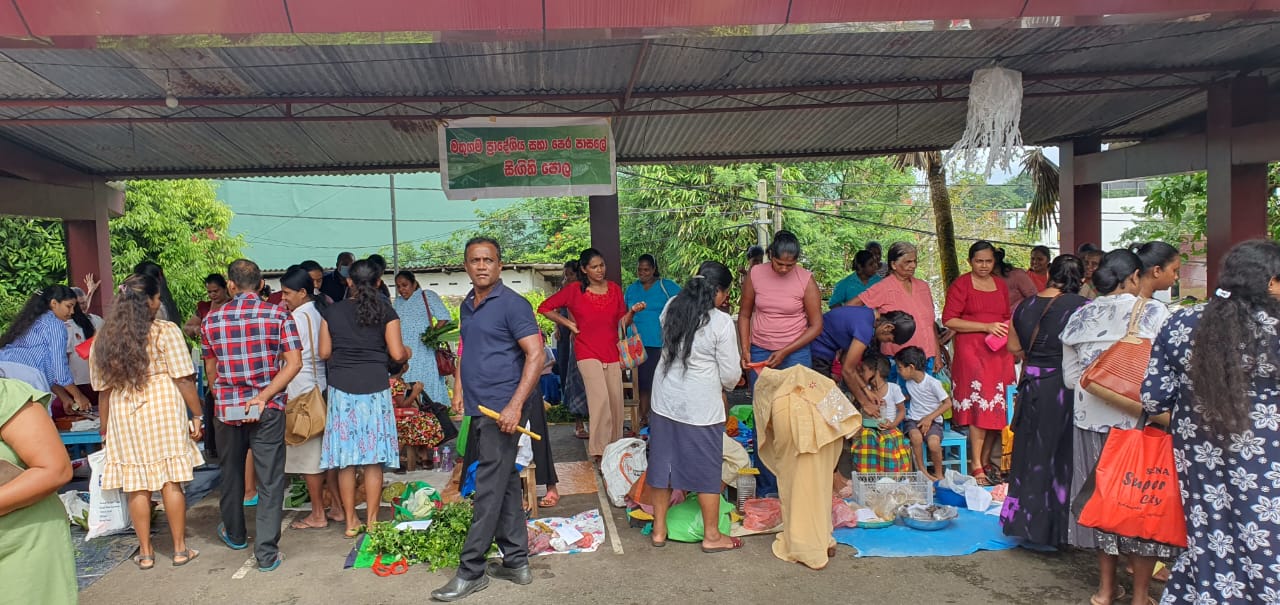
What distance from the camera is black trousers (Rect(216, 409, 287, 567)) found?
4668mm

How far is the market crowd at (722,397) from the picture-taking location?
9.29 feet

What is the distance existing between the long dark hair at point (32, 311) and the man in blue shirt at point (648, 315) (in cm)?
464

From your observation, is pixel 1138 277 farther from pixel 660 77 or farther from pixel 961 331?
pixel 660 77

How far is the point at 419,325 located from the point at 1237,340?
18.8 ft

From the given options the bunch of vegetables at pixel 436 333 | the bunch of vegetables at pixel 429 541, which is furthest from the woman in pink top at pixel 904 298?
the bunch of vegetables at pixel 436 333

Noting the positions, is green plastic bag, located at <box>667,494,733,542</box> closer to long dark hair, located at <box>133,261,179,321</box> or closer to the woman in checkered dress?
the woman in checkered dress

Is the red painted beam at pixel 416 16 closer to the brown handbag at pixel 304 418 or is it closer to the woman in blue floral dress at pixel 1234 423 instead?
the brown handbag at pixel 304 418

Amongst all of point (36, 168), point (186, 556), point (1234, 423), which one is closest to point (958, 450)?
point (1234, 423)

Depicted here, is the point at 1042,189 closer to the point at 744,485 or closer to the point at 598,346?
the point at 598,346

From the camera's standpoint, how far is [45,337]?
6695 mm

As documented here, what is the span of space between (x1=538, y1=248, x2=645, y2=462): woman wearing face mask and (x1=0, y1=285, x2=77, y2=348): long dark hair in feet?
12.8

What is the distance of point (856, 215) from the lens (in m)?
26.2

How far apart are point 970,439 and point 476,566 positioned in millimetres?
3710

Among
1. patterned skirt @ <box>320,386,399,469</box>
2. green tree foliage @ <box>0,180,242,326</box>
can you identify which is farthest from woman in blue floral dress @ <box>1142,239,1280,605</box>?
green tree foliage @ <box>0,180,242,326</box>
